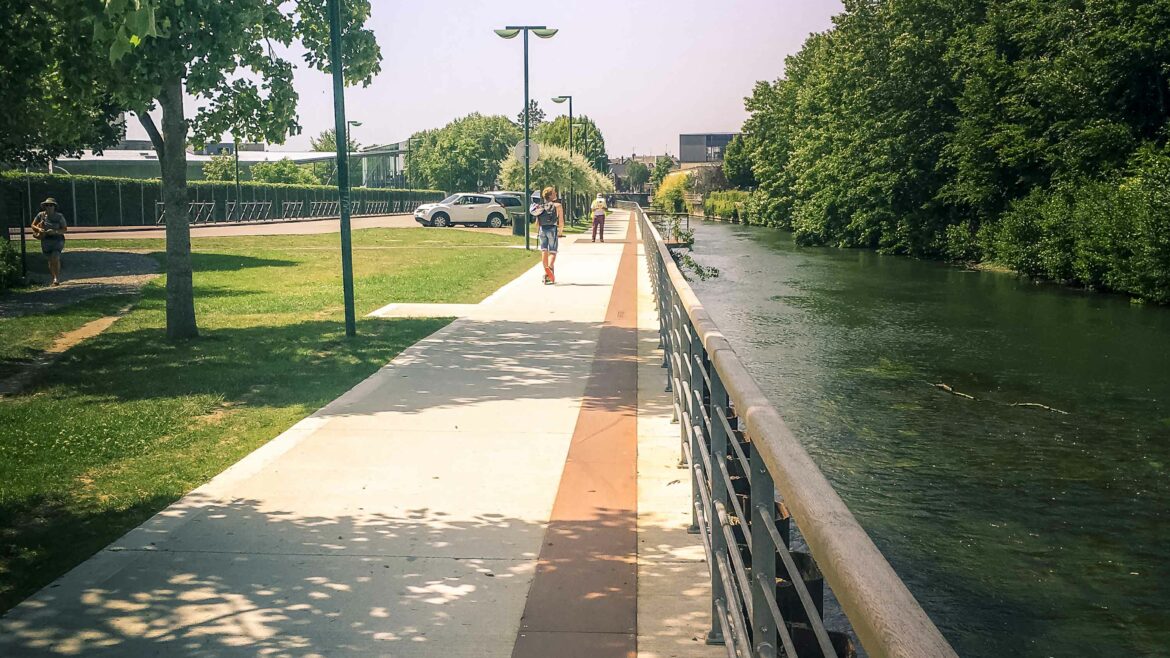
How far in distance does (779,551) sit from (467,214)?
51672 mm

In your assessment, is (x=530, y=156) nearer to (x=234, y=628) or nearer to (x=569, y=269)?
(x=569, y=269)

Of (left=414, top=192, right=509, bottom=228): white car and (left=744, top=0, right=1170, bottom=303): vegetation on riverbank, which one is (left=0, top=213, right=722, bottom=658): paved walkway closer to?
(left=744, top=0, right=1170, bottom=303): vegetation on riverbank

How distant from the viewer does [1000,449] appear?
402 inches

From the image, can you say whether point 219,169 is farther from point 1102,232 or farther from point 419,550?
point 419,550

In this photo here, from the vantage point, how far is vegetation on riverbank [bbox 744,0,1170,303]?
27.3 metres

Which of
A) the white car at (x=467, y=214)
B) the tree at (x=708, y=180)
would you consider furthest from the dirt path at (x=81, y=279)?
the tree at (x=708, y=180)

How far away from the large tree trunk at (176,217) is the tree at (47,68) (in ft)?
2.59

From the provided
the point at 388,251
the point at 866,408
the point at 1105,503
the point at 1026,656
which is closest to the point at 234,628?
the point at 1026,656

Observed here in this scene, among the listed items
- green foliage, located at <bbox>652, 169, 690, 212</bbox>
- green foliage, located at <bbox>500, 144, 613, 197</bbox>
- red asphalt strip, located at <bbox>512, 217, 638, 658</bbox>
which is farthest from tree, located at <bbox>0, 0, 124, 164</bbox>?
green foliage, located at <bbox>652, 169, 690, 212</bbox>

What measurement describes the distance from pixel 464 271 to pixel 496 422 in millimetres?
16197

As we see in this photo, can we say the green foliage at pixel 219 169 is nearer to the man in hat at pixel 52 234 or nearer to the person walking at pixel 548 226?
the man in hat at pixel 52 234

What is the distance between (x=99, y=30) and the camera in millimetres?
5418

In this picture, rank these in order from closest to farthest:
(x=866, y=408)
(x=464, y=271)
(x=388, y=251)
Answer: (x=866, y=408)
(x=464, y=271)
(x=388, y=251)

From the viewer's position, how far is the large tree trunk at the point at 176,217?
13141mm
